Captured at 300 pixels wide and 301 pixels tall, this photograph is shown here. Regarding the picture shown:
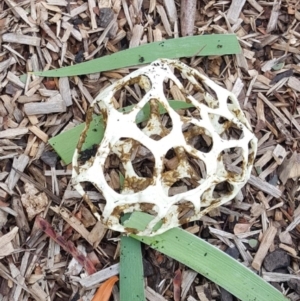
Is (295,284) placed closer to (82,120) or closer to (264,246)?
(264,246)

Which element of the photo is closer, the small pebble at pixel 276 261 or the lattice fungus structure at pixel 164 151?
the lattice fungus structure at pixel 164 151

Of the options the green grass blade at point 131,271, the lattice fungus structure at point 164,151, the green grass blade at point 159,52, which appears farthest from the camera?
the green grass blade at point 159,52

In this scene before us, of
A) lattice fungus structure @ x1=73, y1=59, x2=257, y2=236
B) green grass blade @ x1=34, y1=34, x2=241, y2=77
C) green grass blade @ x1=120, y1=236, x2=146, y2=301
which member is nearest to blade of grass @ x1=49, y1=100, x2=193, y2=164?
lattice fungus structure @ x1=73, y1=59, x2=257, y2=236

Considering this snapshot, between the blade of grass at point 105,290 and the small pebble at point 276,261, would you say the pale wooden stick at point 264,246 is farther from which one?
the blade of grass at point 105,290

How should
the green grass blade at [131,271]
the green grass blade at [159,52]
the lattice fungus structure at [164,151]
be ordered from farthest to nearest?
the green grass blade at [159,52] < the green grass blade at [131,271] < the lattice fungus structure at [164,151]

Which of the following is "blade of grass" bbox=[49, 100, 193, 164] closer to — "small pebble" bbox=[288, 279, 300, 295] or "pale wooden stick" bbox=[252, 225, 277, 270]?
"pale wooden stick" bbox=[252, 225, 277, 270]

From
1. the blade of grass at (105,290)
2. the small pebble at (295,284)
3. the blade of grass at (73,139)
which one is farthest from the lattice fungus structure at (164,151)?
the small pebble at (295,284)

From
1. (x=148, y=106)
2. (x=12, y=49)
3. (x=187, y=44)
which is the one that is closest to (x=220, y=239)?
(x=148, y=106)
